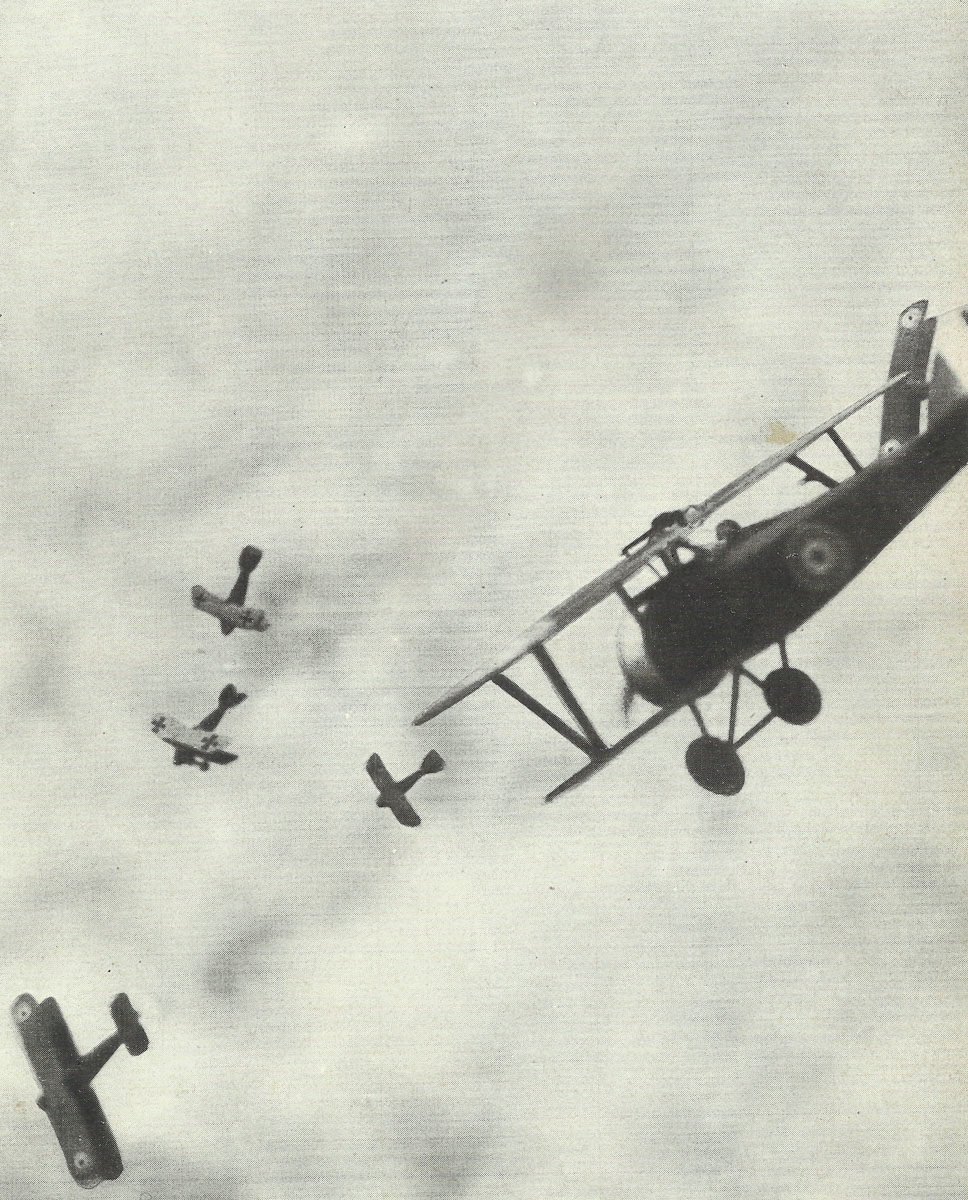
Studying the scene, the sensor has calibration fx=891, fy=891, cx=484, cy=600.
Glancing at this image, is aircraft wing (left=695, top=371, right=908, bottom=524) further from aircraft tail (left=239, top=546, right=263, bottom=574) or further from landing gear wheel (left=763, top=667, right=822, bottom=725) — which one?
aircraft tail (left=239, top=546, right=263, bottom=574)

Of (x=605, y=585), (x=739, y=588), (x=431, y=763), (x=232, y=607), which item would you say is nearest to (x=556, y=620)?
(x=605, y=585)

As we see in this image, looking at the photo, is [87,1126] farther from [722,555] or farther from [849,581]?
[849,581]

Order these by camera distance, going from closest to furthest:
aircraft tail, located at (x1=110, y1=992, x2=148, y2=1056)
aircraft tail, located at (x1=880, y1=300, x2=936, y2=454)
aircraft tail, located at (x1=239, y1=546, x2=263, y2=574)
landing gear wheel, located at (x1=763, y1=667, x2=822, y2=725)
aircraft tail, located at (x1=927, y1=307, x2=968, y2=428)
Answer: landing gear wheel, located at (x1=763, y1=667, x2=822, y2=725) → aircraft tail, located at (x1=927, y1=307, x2=968, y2=428) → aircraft tail, located at (x1=880, y1=300, x2=936, y2=454) → aircraft tail, located at (x1=110, y1=992, x2=148, y2=1056) → aircraft tail, located at (x1=239, y1=546, x2=263, y2=574)

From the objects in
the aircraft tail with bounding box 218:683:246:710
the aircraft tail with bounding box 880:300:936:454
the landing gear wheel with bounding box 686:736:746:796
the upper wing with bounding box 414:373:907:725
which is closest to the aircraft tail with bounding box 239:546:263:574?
the aircraft tail with bounding box 218:683:246:710

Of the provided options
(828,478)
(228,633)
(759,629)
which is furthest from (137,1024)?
(828,478)

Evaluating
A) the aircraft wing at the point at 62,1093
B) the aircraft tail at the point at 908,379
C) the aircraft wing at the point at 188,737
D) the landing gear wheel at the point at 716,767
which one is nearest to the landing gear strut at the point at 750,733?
the landing gear wheel at the point at 716,767
